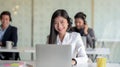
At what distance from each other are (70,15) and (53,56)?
15.8 feet

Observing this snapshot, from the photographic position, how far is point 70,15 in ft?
22.6

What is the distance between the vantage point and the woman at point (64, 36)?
8.97ft

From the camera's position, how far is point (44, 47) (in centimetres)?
215

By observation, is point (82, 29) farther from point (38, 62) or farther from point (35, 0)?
point (38, 62)

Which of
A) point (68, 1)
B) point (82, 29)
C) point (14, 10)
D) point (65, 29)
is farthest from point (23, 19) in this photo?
point (65, 29)

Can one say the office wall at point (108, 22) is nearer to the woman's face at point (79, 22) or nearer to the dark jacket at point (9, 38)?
the woman's face at point (79, 22)

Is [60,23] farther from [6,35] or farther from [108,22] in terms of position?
[108,22]

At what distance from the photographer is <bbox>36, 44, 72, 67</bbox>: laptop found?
211cm

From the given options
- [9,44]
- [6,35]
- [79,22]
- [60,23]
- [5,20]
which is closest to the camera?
[60,23]

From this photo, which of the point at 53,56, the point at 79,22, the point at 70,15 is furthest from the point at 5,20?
the point at 53,56

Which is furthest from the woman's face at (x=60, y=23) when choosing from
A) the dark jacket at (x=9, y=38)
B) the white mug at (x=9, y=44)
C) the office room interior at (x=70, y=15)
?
the office room interior at (x=70, y=15)

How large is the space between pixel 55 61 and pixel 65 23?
2.25 feet

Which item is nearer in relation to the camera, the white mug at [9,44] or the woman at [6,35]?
the white mug at [9,44]

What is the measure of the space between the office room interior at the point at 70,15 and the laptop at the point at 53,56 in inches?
188
